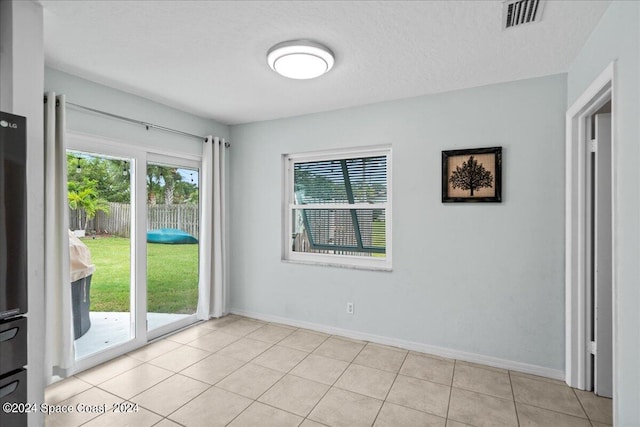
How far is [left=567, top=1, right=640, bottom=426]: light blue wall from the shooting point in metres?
1.40

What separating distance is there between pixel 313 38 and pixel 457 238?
2083 mm

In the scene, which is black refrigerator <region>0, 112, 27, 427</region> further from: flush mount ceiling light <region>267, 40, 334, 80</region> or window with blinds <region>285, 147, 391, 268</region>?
window with blinds <region>285, 147, 391, 268</region>

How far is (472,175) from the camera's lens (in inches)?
109

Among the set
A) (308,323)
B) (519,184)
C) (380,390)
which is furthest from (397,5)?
(308,323)

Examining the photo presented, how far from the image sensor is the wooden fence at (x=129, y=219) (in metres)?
2.69

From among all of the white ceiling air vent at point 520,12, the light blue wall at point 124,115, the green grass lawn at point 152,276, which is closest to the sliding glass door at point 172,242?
the green grass lawn at point 152,276

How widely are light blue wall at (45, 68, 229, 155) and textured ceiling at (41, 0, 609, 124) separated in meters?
0.10

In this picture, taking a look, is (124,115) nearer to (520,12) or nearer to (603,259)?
(520,12)

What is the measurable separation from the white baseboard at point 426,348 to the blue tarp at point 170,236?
1227 mm

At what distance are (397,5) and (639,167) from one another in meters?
1.42

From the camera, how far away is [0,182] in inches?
56.2

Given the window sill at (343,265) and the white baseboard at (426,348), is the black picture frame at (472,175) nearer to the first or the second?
the window sill at (343,265)

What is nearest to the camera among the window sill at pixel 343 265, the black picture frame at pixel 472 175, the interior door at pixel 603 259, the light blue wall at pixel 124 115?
the interior door at pixel 603 259

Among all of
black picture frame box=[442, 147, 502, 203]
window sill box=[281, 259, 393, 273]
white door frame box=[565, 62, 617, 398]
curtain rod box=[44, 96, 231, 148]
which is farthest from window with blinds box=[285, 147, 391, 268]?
white door frame box=[565, 62, 617, 398]
